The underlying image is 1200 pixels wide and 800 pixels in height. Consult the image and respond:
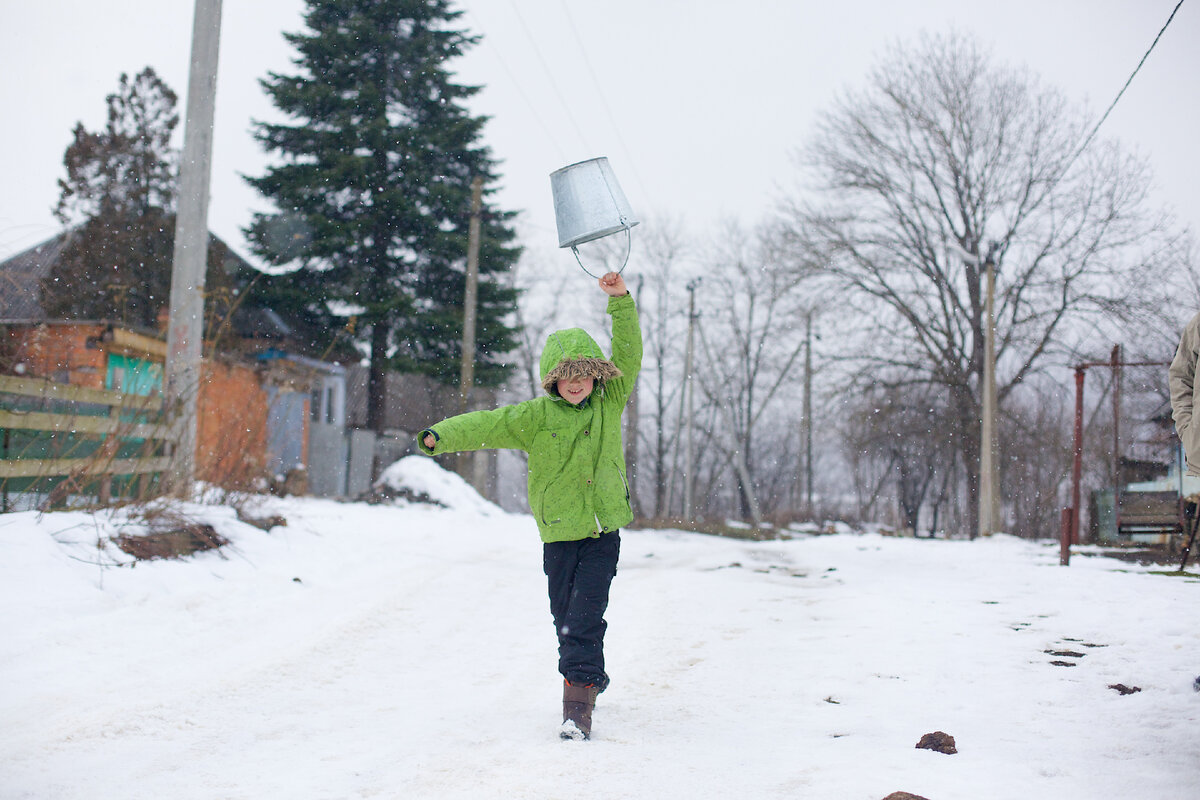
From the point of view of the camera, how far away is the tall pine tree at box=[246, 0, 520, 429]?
22.7m

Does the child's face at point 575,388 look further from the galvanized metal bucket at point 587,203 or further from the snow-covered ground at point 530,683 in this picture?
the snow-covered ground at point 530,683

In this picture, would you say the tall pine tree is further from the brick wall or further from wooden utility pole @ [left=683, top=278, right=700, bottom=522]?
the brick wall

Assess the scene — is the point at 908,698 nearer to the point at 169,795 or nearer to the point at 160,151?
the point at 169,795

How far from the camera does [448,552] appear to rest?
369 inches

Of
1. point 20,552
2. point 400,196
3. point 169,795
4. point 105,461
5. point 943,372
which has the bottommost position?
point 169,795

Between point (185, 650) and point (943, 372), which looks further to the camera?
point (943, 372)

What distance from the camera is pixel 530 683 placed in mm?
4305

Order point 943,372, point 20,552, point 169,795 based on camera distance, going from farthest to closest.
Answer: point 943,372
point 20,552
point 169,795

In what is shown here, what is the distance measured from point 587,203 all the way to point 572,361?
93cm

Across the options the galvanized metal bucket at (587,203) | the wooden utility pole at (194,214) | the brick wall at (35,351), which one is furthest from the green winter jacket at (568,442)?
the wooden utility pole at (194,214)

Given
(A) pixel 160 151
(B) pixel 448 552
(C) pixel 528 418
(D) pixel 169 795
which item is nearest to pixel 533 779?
(D) pixel 169 795

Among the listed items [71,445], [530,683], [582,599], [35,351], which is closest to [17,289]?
[35,351]

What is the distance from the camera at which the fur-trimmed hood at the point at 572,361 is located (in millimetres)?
3717

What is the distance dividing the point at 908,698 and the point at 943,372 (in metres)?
24.3
